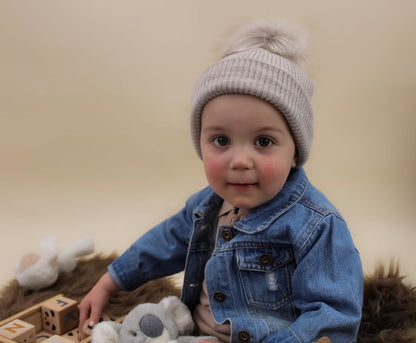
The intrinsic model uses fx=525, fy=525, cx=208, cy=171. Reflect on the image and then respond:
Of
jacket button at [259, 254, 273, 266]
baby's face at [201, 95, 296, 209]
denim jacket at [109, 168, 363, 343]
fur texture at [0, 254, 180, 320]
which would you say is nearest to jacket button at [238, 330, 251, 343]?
denim jacket at [109, 168, 363, 343]

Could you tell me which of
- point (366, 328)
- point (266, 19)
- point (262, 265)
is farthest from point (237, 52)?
point (366, 328)

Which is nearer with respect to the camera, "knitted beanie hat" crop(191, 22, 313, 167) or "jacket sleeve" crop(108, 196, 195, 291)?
"knitted beanie hat" crop(191, 22, 313, 167)

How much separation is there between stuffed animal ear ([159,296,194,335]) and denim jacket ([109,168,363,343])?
10cm

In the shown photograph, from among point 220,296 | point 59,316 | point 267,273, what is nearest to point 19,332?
point 59,316

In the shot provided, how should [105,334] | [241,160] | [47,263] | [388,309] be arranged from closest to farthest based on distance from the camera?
[241,160], [105,334], [388,309], [47,263]

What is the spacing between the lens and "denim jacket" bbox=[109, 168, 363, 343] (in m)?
0.97

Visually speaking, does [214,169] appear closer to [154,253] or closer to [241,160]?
[241,160]

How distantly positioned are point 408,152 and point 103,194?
126 centimetres

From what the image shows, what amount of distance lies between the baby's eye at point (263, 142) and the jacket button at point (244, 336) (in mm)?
365

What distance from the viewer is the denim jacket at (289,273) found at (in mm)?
971

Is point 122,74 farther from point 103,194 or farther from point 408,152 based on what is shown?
point 408,152

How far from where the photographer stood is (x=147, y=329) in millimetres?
1060

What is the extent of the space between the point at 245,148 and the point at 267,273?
0.26 metres

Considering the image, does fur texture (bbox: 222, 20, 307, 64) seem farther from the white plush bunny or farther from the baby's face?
the white plush bunny
